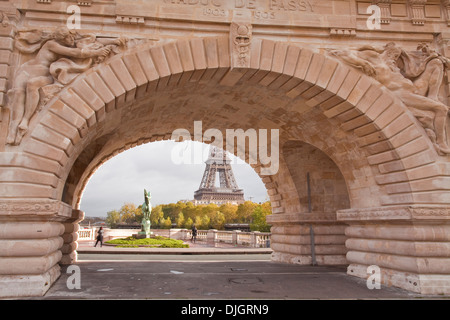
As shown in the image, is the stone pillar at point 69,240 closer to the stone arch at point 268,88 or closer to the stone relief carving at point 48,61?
the stone arch at point 268,88

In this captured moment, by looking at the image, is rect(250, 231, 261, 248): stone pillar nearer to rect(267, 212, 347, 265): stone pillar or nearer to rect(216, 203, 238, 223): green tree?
rect(267, 212, 347, 265): stone pillar

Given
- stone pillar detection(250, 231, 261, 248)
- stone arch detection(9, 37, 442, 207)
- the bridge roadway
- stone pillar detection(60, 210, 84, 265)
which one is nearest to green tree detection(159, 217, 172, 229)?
stone pillar detection(250, 231, 261, 248)

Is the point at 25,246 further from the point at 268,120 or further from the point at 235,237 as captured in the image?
the point at 235,237

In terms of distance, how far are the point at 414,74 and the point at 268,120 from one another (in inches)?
184

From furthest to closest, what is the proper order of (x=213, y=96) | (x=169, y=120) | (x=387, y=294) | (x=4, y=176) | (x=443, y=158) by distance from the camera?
(x=169, y=120), (x=213, y=96), (x=443, y=158), (x=387, y=294), (x=4, y=176)

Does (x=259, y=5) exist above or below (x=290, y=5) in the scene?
below

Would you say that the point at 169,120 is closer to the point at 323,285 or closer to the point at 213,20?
the point at 213,20

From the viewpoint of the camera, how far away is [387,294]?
26.7 ft

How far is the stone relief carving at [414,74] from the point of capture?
913 centimetres

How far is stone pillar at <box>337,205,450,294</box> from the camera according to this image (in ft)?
27.2

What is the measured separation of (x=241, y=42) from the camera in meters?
9.23

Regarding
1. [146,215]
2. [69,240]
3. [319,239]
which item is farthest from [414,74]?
[146,215]

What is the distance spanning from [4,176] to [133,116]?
4.53 metres
